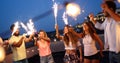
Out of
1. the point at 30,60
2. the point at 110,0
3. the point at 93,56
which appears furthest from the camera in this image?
the point at 30,60

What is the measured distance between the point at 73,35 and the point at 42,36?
1179 millimetres

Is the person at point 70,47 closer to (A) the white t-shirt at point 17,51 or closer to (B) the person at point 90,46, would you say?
(B) the person at point 90,46

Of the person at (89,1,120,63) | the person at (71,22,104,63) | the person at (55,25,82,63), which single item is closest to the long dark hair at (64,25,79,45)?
the person at (55,25,82,63)

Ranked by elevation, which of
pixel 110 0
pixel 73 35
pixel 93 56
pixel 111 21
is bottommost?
pixel 93 56

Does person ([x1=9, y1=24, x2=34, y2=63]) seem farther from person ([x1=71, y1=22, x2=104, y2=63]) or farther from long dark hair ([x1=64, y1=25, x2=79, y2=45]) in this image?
person ([x1=71, y1=22, x2=104, y2=63])

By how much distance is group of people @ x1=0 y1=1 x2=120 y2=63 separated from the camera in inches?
160

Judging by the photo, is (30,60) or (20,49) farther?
(30,60)

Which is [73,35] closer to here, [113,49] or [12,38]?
[12,38]

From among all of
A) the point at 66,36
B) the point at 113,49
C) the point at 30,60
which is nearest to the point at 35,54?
the point at 30,60

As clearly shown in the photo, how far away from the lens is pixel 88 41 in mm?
6191

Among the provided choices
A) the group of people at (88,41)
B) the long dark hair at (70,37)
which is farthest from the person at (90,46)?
the long dark hair at (70,37)

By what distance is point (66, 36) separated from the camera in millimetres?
7035

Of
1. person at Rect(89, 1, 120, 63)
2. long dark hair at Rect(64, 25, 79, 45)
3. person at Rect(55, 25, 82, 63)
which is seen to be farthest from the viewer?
long dark hair at Rect(64, 25, 79, 45)

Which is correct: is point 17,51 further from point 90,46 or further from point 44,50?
point 90,46
